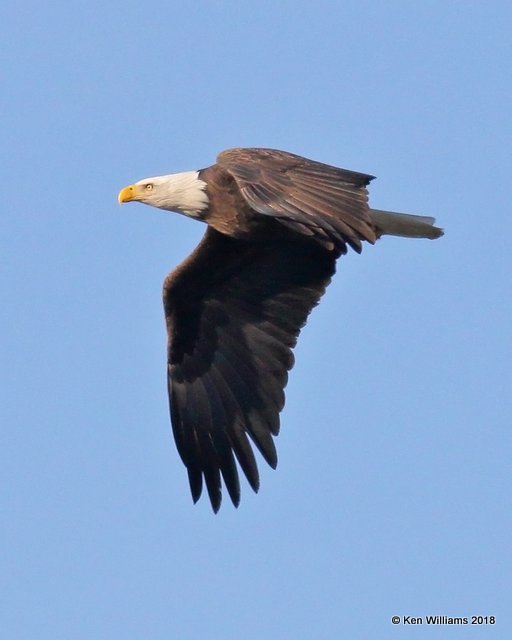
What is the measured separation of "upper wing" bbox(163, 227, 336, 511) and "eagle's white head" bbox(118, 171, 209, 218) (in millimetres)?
981

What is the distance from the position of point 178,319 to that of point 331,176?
319cm

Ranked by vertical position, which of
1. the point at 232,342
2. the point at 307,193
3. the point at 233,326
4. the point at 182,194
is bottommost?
the point at 307,193

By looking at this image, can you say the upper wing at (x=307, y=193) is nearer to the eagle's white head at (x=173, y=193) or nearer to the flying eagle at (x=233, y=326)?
the eagle's white head at (x=173, y=193)

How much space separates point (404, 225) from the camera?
49.5 feet

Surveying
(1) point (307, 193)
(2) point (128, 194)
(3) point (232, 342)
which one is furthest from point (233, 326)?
(1) point (307, 193)

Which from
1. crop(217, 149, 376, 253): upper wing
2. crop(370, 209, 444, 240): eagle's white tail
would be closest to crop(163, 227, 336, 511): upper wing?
crop(370, 209, 444, 240): eagle's white tail

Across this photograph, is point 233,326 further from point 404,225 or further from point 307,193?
point 307,193

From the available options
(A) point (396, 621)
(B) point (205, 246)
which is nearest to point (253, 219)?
(B) point (205, 246)

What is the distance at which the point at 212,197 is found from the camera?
14031mm

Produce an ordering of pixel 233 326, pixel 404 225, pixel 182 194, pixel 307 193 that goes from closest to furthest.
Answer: pixel 307 193 → pixel 182 194 → pixel 404 225 → pixel 233 326

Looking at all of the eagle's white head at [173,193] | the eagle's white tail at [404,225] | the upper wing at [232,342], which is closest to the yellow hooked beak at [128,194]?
the eagle's white head at [173,193]

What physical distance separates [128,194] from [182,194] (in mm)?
689

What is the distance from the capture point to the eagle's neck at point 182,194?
14.1 meters

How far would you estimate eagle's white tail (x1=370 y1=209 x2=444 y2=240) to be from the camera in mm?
15008
